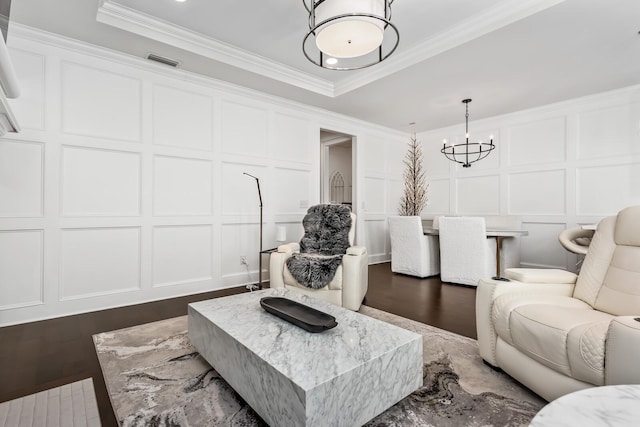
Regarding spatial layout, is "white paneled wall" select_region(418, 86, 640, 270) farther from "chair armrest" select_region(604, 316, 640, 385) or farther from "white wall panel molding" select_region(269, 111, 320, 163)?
"chair armrest" select_region(604, 316, 640, 385)

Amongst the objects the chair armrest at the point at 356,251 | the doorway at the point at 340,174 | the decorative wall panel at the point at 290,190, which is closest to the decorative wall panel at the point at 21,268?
the decorative wall panel at the point at 290,190

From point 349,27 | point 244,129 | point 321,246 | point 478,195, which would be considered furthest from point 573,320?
point 478,195

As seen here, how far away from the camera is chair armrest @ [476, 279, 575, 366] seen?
1.84 m

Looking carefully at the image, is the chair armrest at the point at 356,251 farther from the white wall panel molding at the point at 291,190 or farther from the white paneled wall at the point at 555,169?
the white paneled wall at the point at 555,169

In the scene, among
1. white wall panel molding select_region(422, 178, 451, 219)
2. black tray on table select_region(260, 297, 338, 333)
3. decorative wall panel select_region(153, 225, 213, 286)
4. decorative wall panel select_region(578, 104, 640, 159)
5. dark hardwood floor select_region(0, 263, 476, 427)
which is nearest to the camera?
black tray on table select_region(260, 297, 338, 333)

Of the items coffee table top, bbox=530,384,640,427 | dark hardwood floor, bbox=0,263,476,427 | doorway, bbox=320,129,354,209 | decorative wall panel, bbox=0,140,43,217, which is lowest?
dark hardwood floor, bbox=0,263,476,427

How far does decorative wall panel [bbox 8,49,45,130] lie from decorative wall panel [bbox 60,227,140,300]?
1.03m

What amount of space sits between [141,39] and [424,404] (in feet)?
12.0

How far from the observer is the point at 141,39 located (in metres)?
2.91

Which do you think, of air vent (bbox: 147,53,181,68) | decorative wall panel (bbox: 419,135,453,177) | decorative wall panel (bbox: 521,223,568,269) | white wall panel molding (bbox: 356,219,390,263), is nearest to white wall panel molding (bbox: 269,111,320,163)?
air vent (bbox: 147,53,181,68)

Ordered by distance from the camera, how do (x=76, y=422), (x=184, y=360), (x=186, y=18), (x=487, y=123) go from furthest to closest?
(x=487, y=123), (x=186, y=18), (x=184, y=360), (x=76, y=422)

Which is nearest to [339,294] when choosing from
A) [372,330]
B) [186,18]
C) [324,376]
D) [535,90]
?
[372,330]

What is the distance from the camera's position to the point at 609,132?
4.31 metres

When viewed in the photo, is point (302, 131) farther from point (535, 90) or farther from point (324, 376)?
point (324, 376)
